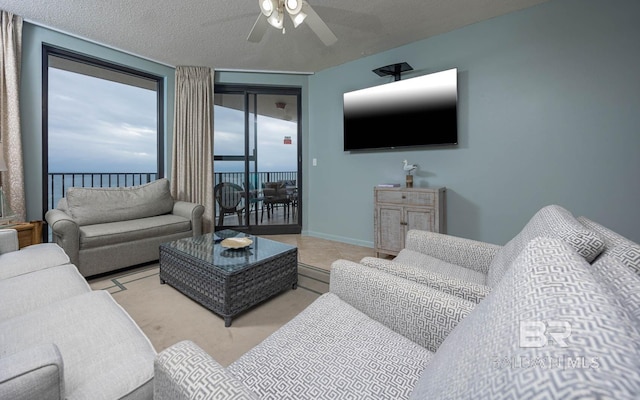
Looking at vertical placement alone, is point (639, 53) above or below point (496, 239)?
above

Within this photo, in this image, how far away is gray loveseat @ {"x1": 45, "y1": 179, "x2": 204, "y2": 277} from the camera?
237 cm

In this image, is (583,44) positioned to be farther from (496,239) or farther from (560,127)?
(496,239)

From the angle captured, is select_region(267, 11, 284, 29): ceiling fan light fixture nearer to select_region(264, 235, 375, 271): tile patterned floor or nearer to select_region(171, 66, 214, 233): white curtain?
select_region(264, 235, 375, 271): tile patterned floor

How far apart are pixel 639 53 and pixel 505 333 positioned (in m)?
3.17

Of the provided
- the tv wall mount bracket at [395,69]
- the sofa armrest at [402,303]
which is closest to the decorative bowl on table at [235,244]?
the sofa armrest at [402,303]

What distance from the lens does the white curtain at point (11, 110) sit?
2572mm

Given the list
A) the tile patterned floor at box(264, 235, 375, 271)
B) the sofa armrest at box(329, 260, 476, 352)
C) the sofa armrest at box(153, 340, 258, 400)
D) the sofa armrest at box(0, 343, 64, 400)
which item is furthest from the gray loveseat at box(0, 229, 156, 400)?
the tile patterned floor at box(264, 235, 375, 271)

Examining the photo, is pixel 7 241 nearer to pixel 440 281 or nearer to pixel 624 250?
pixel 440 281

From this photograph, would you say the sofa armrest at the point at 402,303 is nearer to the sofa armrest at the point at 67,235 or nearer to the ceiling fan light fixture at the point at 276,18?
the ceiling fan light fixture at the point at 276,18

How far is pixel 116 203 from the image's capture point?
2.96m

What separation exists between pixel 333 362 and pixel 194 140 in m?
Answer: 3.83

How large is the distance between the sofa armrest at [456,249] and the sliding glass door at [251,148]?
8.68ft

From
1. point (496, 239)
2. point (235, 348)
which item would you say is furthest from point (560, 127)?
point (235, 348)

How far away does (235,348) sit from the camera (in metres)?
1.48
